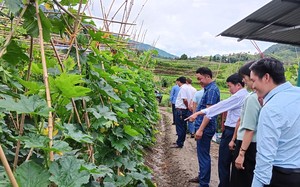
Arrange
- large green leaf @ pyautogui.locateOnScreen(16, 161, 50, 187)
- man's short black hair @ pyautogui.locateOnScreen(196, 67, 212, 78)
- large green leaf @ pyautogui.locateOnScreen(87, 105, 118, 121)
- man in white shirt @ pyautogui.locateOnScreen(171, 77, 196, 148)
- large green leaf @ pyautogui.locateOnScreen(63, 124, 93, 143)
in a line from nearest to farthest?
large green leaf @ pyautogui.locateOnScreen(16, 161, 50, 187) → large green leaf @ pyautogui.locateOnScreen(63, 124, 93, 143) → large green leaf @ pyautogui.locateOnScreen(87, 105, 118, 121) → man's short black hair @ pyautogui.locateOnScreen(196, 67, 212, 78) → man in white shirt @ pyautogui.locateOnScreen(171, 77, 196, 148)

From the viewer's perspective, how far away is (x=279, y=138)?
6.47 feet

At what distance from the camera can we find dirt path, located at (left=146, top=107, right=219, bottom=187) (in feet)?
16.5

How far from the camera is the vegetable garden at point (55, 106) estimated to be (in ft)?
2.84

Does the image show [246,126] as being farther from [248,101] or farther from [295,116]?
[295,116]

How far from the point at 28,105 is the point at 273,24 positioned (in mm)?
4314

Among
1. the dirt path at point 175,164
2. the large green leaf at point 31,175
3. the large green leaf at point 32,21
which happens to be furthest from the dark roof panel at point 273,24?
the large green leaf at point 31,175

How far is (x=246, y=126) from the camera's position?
111 inches

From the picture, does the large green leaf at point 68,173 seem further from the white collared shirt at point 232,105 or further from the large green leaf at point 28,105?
the white collared shirt at point 232,105

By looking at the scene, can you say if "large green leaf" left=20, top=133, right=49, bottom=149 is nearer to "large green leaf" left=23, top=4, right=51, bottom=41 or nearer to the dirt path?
"large green leaf" left=23, top=4, right=51, bottom=41

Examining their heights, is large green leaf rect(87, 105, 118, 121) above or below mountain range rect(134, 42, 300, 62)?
below

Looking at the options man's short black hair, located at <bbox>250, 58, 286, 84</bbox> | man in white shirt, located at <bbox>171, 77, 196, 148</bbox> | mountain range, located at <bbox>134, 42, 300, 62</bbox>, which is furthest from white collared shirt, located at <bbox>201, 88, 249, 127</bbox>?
man in white shirt, located at <bbox>171, 77, 196, 148</bbox>

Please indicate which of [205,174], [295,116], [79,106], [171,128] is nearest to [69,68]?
[79,106]

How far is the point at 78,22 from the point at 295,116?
133 centimetres

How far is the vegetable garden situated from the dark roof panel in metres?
2.47
